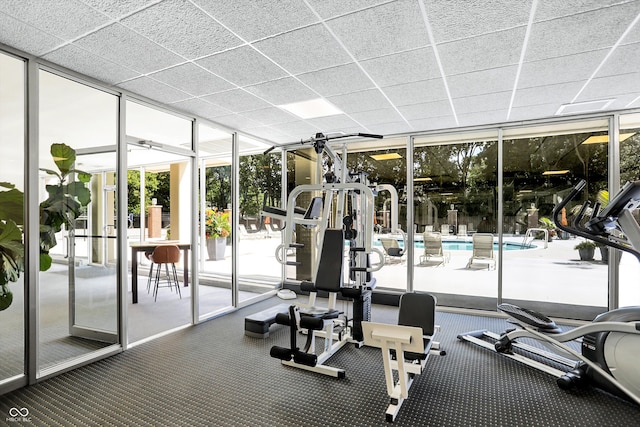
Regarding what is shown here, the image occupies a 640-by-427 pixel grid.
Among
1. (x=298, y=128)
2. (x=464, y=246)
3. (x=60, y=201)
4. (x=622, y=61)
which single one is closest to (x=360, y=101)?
(x=298, y=128)

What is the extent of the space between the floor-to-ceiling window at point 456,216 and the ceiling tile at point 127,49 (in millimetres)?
3893

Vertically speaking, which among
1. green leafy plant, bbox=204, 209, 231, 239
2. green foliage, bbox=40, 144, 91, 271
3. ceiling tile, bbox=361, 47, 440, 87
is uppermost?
ceiling tile, bbox=361, 47, 440, 87

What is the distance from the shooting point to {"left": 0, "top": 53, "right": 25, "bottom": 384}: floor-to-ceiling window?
265cm

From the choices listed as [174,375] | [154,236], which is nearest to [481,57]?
[174,375]

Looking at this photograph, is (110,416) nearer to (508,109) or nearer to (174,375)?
(174,375)

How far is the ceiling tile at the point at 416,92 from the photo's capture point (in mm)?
3514

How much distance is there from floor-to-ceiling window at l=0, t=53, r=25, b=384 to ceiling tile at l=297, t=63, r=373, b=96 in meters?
2.31

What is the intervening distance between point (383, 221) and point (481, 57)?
116 inches

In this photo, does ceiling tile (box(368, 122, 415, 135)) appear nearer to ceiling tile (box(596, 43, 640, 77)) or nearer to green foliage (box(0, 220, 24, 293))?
ceiling tile (box(596, 43, 640, 77))

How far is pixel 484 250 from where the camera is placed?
5.31 meters

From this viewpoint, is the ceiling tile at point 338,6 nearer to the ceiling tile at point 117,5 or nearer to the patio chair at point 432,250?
the ceiling tile at point 117,5

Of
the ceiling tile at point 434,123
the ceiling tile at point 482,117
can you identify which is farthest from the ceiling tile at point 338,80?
the ceiling tile at point 482,117

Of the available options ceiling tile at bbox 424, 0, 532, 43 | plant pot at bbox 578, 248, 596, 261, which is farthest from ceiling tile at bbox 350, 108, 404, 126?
plant pot at bbox 578, 248, 596, 261

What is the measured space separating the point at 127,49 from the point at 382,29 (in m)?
1.96
